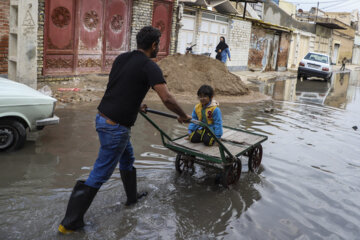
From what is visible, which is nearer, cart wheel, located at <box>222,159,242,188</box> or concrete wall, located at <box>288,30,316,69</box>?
cart wheel, located at <box>222,159,242,188</box>

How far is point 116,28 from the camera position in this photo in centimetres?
1409

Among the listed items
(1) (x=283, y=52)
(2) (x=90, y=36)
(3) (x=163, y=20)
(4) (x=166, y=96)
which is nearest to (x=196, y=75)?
(2) (x=90, y=36)

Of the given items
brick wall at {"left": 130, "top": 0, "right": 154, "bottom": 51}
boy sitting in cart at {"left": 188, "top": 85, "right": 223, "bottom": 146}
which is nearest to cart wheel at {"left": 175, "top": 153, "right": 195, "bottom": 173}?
boy sitting in cart at {"left": 188, "top": 85, "right": 223, "bottom": 146}

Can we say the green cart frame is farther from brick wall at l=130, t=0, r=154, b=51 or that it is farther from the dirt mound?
brick wall at l=130, t=0, r=154, b=51

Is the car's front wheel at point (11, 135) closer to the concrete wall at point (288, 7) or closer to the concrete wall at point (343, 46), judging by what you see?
the concrete wall at point (288, 7)

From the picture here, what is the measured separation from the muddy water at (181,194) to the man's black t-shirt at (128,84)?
3.84 feet

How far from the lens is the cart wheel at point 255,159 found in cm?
568

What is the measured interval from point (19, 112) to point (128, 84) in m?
2.79

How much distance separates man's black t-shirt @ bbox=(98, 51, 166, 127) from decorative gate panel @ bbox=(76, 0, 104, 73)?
9722mm

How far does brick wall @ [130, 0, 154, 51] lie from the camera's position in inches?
573

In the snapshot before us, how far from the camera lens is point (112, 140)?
11.7 ft

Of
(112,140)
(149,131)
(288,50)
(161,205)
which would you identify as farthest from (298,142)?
(288,50)

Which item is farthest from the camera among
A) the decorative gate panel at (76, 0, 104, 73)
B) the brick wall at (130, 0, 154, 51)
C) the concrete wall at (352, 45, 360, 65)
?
the concrete wall at (352, 45, 360, 65)

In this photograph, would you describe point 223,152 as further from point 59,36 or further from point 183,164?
point 59,36
